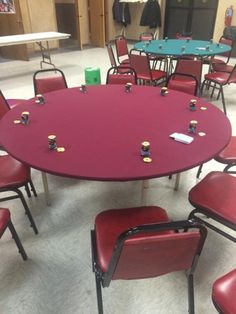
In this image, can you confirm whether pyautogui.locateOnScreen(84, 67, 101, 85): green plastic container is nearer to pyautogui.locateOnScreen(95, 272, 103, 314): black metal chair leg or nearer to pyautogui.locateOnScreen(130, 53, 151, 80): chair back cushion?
pyautogui.locateOnScreen(130, 53, 151, 80): chair back cushion

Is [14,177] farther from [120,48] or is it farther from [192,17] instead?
[192,17]

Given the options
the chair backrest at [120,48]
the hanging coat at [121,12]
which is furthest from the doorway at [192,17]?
the chair backrest at [120,48]

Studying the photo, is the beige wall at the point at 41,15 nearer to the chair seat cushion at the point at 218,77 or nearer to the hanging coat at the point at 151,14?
the hanging coat at the point at 151,14

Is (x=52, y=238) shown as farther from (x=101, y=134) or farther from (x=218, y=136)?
(x=218, y=136)

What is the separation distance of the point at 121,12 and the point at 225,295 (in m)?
9.55

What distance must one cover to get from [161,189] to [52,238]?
3.57 ft

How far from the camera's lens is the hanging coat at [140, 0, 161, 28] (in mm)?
8270

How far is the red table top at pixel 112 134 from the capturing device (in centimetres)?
148

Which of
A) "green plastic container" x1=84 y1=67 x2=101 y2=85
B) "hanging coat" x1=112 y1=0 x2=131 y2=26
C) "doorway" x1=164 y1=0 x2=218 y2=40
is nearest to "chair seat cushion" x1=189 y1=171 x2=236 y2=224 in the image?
"green plastic container" x1=84 y1=67 x2=101 y2=85

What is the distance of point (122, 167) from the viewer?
1471mm

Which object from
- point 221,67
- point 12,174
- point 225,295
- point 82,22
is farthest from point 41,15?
point 225,295

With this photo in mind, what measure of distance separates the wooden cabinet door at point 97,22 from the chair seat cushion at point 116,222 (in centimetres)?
826

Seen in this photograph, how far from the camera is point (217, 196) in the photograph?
1.70 metres

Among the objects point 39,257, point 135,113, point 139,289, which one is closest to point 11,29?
point 135,113
